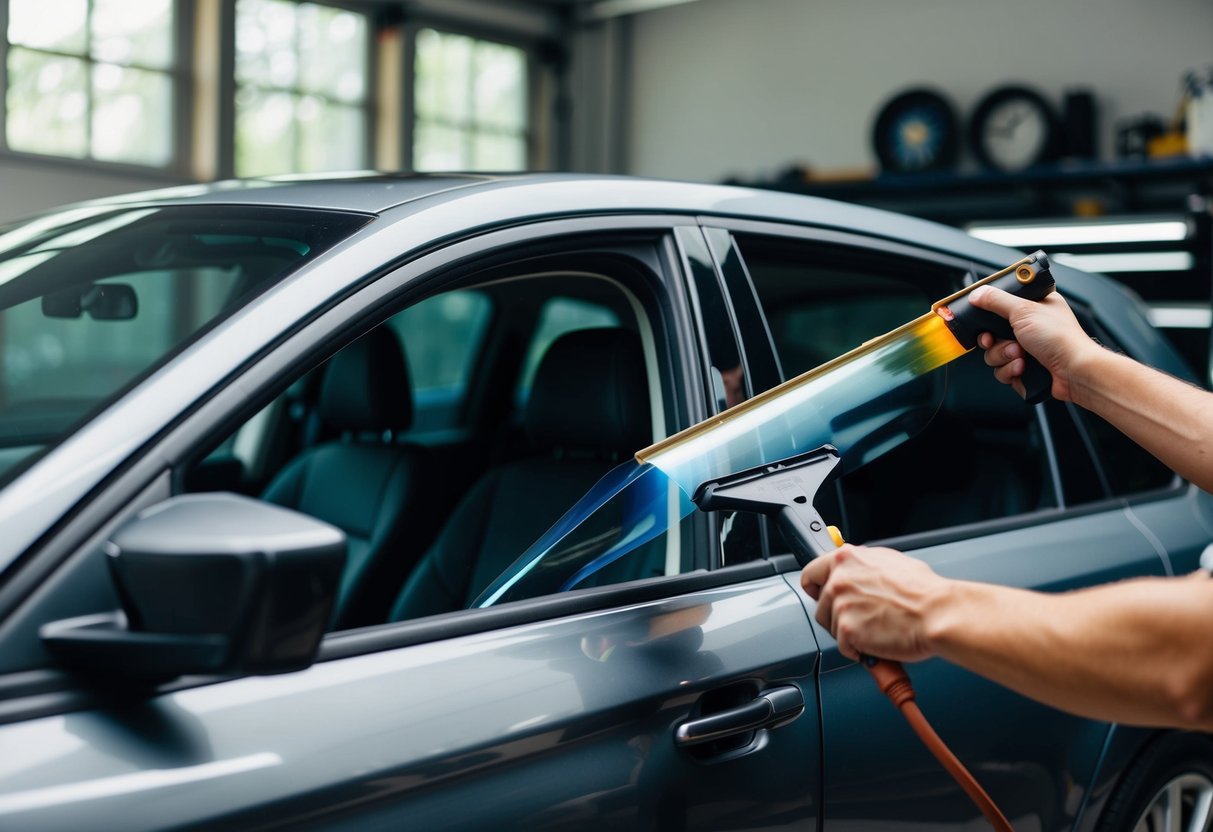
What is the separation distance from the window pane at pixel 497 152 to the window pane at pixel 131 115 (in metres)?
2.63

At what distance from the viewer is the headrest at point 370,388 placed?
7.72 ft

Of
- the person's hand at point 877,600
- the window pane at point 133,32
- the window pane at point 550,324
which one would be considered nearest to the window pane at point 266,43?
the window pane at point 133,32

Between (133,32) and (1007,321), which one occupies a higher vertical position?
(133,32)

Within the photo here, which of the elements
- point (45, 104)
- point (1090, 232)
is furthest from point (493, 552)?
point (45, 104)

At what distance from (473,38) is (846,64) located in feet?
9.73

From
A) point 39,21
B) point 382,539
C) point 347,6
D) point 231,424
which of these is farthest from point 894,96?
point 231,424

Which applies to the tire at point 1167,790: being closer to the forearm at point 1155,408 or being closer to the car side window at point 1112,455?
the car side window at point 1112,455

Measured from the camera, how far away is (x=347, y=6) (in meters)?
8.90

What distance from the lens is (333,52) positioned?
8898 millimetres

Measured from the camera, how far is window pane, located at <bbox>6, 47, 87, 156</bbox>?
7.07m

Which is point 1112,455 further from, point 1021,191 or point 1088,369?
point 1021,191

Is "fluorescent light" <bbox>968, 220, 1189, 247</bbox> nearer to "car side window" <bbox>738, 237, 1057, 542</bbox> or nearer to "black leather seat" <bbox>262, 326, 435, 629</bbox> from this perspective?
"car side window" <bbox>738, 237, 1057, 542</bbox>

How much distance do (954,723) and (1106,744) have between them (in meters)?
0.37

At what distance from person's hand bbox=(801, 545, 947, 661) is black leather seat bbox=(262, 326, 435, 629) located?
4.31 feet
